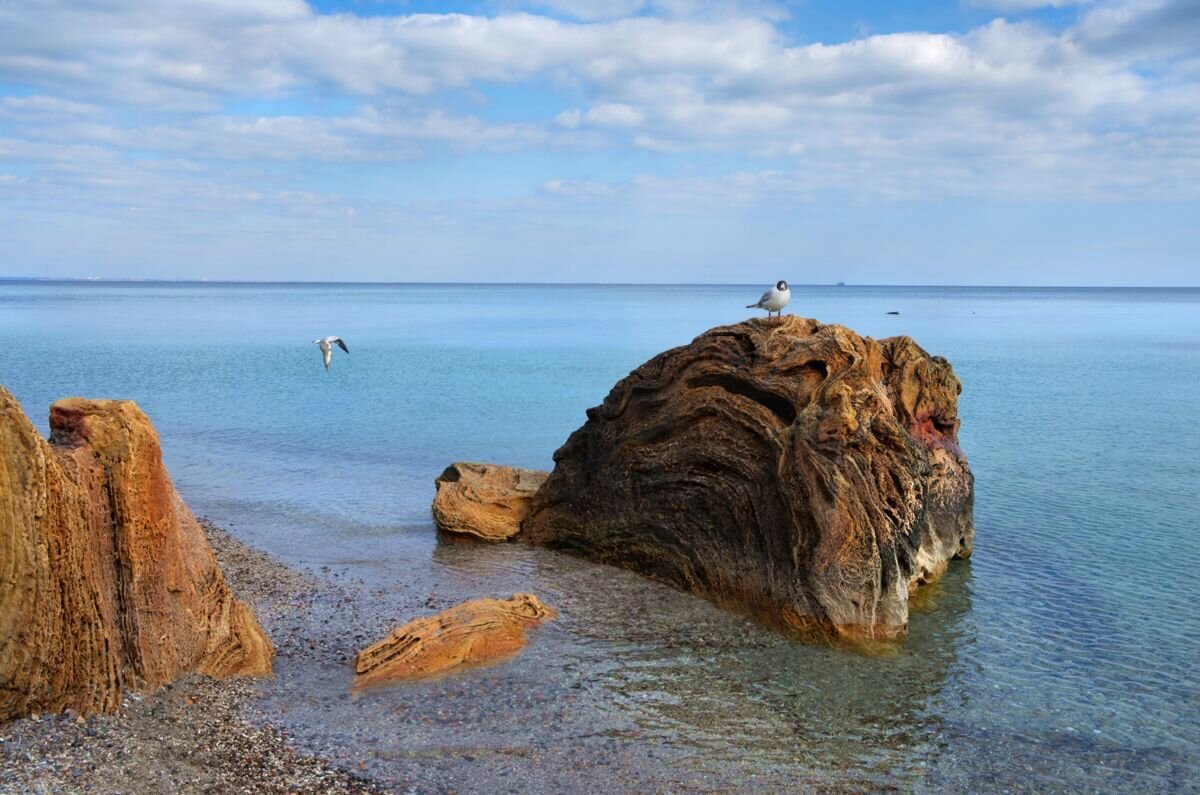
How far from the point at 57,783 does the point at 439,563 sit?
9.01 m

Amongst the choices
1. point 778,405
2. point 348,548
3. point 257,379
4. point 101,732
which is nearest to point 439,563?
point 348,548

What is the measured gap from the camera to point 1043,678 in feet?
40.7

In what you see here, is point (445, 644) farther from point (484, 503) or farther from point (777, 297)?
point (777, 297)

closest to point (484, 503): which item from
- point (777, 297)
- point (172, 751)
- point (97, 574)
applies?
point (777, 297)

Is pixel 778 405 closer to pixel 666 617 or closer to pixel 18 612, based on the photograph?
pixel 666 617

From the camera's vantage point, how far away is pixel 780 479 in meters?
14.1

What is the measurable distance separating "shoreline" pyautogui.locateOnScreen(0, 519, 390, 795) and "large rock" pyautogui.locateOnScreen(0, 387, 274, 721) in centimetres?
24

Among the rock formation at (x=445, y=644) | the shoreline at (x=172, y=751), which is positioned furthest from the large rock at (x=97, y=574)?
the rock formation at (x=445, y=644)

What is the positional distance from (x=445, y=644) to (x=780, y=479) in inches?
208

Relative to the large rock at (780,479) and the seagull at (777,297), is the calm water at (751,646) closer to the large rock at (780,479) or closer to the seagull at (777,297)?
the large rock at (780,479)

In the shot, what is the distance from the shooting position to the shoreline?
8.63 m

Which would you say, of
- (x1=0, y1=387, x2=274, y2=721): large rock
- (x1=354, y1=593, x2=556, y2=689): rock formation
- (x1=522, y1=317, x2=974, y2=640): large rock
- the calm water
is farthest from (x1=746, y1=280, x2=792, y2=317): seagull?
(x1=0, y1=387, x2=274, y2=721): large rock

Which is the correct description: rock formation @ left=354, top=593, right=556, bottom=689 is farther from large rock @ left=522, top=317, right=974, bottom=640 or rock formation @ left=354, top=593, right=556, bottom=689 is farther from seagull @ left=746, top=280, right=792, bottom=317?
seagull @ left=746, top=280, right=792, bottom=317

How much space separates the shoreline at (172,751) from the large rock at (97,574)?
0.24 metres
